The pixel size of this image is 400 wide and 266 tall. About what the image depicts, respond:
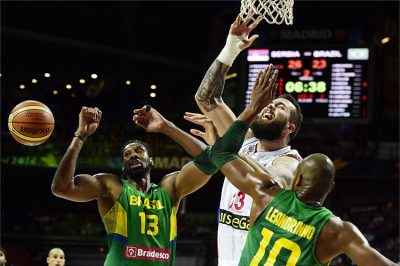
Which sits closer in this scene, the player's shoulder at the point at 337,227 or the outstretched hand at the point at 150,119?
the player's shoulder at the point at 337,227

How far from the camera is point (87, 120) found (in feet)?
14.9

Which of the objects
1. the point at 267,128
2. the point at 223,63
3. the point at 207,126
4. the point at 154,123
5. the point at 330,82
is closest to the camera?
the point at 154,123

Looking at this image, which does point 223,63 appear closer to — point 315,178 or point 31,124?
point 315,178

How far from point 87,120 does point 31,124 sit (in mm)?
1071

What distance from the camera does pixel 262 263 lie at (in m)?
3.54

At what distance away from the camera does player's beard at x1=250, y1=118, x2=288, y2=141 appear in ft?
14.0

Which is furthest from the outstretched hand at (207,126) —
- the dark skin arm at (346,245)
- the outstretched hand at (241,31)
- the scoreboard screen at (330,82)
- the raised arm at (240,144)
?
the scoreboard screen at (330,82)

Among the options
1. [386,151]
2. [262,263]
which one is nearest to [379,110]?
[386,151]

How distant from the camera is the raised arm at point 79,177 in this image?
4438 millimetres

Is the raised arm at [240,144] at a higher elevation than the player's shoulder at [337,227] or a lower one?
higher

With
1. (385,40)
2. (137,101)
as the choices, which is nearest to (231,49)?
(137,101)

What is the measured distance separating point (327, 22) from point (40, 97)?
6122mm

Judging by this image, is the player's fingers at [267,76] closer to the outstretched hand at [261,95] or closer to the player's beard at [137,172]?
the outstretched hand at [261,95]

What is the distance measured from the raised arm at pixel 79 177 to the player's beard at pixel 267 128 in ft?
3.32
